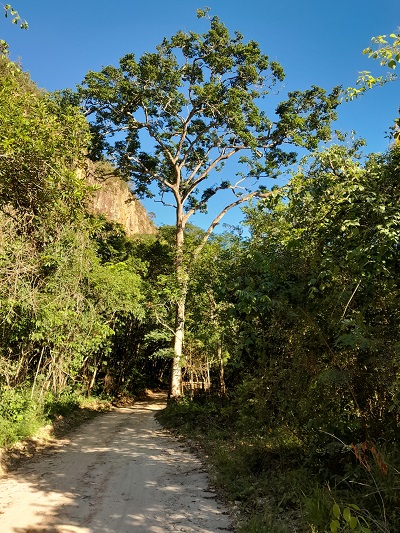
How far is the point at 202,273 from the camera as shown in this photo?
12250mm

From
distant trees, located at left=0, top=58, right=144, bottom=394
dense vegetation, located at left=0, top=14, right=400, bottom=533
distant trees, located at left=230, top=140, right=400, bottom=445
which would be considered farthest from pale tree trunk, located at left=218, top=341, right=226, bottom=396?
distant trees, located at left=230, top=140, right=400, bottom=445

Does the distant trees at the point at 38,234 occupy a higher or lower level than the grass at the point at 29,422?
higher

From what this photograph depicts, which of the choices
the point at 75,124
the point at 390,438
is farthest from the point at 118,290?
the point at 390,438

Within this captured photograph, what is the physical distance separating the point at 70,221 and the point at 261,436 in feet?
22.1

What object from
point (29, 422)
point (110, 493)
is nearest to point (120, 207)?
point (29, 422)

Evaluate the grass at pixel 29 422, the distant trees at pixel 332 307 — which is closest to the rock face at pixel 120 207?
the grass at pixel 29 422

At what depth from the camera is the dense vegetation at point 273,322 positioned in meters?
4.15

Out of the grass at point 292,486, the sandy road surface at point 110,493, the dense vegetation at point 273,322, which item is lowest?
the sandy road surface at point 110,493

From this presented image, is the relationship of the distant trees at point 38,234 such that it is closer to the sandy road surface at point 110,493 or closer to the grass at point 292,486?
the sandy road surface at point 110,493

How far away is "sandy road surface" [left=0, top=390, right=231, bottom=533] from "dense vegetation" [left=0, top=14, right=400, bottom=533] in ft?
1.93

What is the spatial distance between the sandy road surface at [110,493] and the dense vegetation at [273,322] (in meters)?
0.59

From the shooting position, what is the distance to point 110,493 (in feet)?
17.8

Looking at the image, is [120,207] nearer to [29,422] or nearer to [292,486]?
[29,422]

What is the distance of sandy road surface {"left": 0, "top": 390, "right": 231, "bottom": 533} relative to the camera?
4.37 metres
